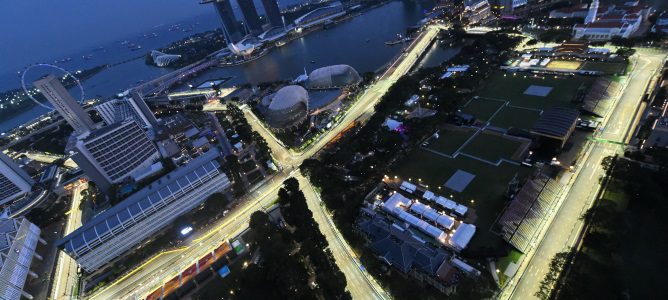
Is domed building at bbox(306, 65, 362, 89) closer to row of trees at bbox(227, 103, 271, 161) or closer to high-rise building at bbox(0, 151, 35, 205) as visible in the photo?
row of trees at bbox(227, 103, 271, 161)

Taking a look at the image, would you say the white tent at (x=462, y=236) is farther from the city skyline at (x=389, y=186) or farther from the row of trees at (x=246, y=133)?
the row of trees at (x=246, y=133)

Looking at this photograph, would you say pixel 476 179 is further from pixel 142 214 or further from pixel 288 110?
pixel 142 214

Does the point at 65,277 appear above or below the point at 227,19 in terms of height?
below

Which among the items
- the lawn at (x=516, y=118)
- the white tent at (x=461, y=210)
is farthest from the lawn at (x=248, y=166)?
the lawn at (x=516, y=118)

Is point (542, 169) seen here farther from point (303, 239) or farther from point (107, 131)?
point (107, 131)

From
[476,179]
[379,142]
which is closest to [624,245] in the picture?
[476,179]

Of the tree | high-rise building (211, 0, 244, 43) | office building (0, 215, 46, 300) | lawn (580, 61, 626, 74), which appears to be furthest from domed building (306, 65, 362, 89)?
high-rise building (211, 0, 244, 43)
